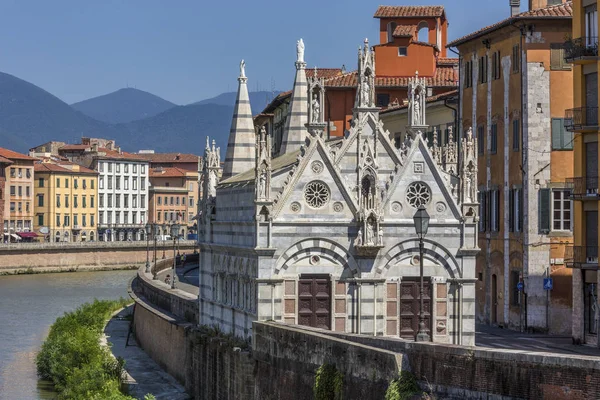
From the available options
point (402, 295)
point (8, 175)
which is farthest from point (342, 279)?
point (8, 175)

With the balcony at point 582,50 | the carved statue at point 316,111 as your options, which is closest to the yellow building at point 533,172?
the balcony at point 582,50

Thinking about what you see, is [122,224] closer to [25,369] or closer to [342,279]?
[25,369]

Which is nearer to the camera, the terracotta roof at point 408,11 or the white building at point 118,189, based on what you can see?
the terracotta roof at point 408,11

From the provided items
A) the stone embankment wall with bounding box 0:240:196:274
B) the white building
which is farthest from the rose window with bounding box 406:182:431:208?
the white building

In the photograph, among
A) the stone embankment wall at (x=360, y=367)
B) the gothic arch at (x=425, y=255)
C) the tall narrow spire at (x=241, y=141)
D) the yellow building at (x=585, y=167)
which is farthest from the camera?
the tall narrow spire at (x=241, y=141)

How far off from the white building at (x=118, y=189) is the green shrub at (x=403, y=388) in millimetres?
156978

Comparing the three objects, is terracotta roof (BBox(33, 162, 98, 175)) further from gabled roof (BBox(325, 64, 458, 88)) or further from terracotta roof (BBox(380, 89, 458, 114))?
terracotta roof (BBox(380, 89, 458, 114))

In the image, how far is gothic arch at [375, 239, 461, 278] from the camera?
125ft

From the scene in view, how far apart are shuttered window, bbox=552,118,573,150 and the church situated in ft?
40.7

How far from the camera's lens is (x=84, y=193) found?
588ft

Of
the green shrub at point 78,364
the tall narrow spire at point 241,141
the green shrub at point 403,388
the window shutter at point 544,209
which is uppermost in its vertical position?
the tall narrow spire at point 241,141

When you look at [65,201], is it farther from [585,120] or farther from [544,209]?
[585,120]

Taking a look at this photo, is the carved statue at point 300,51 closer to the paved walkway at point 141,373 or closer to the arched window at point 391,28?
the paved walkway at point 141,373

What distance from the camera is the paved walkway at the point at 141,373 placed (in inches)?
1935
